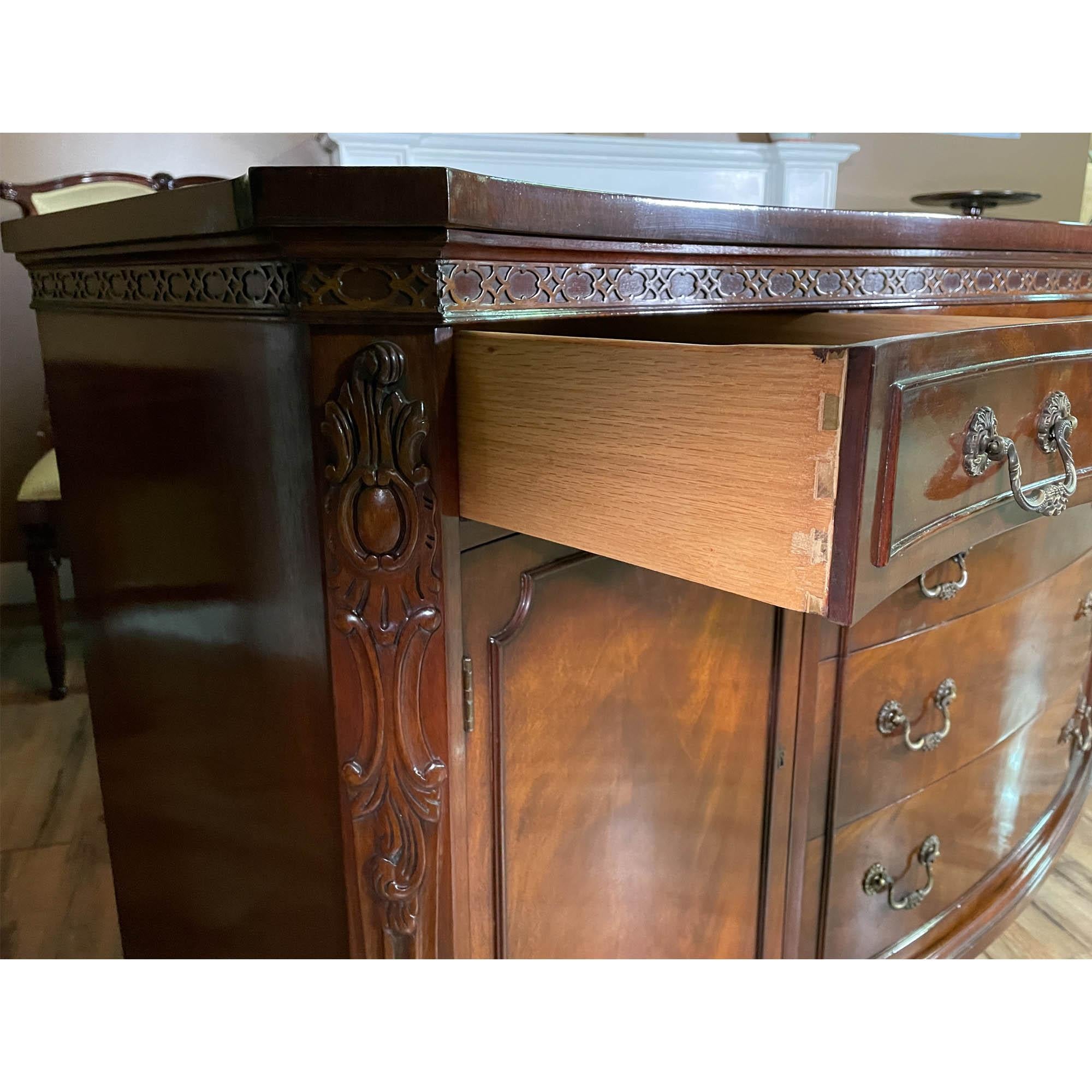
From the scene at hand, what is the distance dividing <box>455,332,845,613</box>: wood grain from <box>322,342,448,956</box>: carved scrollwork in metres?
0.03

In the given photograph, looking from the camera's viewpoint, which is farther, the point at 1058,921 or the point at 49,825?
the point at 49,825

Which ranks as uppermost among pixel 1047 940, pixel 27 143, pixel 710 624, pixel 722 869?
pixel 27 143

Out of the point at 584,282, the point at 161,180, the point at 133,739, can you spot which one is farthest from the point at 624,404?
the point at 161,180

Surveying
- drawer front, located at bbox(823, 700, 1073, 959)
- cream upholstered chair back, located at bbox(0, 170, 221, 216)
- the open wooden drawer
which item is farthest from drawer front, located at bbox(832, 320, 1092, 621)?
cream upholstered chair back, located at bbox(0, 170, 221, 216)

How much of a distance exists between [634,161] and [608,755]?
4.79 ft

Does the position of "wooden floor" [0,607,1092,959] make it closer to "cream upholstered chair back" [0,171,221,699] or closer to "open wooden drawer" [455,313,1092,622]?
"cream upholstered chair back" [0,171,221,699]

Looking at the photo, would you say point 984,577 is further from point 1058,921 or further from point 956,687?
point 1058,921

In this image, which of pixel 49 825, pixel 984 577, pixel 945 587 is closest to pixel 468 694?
pixel 945 587

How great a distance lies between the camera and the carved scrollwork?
413 mm

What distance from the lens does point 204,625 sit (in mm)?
570

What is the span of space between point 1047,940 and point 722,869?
0.61 m

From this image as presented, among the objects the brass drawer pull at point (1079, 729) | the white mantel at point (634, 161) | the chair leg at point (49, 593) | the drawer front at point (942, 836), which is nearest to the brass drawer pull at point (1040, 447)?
the drawer front at point (942, 836)

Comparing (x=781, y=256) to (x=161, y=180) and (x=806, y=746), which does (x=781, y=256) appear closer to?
(x=806, y=746)

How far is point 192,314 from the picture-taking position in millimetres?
490
